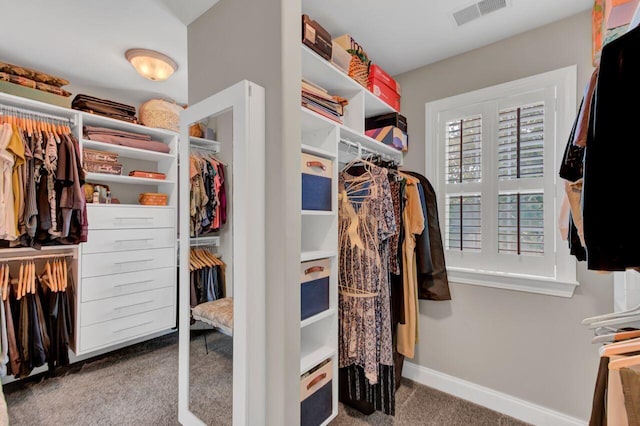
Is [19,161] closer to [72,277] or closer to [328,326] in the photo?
[72,277]

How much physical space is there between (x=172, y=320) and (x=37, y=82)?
223cm

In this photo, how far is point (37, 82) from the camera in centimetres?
218

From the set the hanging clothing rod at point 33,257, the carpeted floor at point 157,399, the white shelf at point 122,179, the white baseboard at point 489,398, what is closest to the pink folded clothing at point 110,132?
the white shelf at point 122,179

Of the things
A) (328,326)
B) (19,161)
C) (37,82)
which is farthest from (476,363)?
(37,82)

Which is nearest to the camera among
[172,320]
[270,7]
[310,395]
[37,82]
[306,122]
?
[270,7]

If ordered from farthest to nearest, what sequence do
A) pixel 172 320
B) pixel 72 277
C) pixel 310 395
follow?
pixel 172 320 → pixel 72 277 → pixel 310 395

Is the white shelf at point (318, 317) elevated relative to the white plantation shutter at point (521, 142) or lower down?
lower down

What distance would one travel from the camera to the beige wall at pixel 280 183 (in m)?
1.24

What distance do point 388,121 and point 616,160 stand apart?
5.71ft

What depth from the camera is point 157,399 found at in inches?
78.0

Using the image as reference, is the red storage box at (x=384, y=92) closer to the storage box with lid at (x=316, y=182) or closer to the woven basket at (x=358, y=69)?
the woven basket at (x=358, y=69)

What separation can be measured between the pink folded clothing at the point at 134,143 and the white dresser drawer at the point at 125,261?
3.17ft

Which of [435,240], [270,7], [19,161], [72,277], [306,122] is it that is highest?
[270,7]

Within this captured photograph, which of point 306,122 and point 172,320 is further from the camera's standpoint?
point 172,320
